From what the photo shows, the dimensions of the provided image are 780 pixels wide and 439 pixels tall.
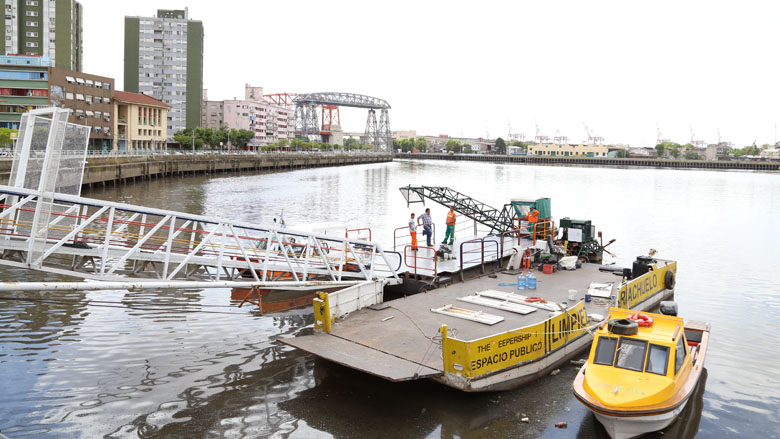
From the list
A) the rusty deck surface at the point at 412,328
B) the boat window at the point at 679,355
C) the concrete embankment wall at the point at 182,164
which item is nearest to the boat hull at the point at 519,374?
the rusty deck surface at the point at 412,328

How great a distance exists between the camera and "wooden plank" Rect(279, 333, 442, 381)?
37.5 feet

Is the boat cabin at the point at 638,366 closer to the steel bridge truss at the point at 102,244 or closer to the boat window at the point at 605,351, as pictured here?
the boat window at the point at 605,351

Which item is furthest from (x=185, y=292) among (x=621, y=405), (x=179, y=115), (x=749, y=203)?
(x=179, y=115)

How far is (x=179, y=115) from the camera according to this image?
159125 millimetres

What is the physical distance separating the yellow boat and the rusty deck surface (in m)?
2.91

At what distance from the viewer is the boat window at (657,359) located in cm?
1115

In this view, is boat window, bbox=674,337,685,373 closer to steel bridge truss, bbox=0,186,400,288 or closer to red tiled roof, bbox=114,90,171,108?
steel bridge truss, bbox=0,186,400,288

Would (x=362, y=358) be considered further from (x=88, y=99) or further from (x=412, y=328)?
(x=88, y=99)

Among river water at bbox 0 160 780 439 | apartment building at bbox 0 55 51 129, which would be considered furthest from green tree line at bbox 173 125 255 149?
river water at bbox 0 160 780 439

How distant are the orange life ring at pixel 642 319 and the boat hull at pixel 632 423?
1.78 metres

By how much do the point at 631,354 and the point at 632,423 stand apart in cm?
131

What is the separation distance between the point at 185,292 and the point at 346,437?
12.4 meters

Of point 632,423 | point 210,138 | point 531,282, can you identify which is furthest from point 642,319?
point 210,138

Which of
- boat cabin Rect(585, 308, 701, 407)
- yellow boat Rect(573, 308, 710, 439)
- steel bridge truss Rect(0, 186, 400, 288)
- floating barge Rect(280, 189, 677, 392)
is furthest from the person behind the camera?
floating barge Rect(280, 189, 677, 392)
